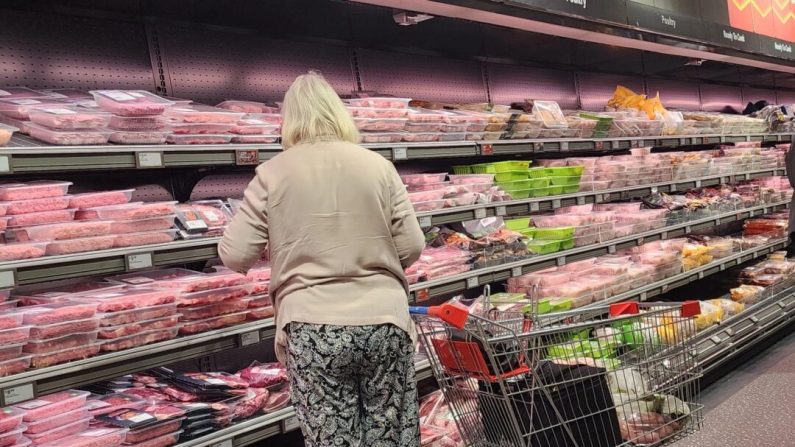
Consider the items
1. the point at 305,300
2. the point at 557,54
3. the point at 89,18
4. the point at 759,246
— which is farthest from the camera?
the point at 759,246

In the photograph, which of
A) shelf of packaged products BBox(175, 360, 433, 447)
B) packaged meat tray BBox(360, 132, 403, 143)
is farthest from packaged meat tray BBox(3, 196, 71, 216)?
packaged meat tray BBox(360, 132, 403, 143)

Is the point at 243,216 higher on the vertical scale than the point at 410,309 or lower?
higher

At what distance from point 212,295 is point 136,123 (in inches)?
28.2

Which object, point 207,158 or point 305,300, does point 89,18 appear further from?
point 305,300

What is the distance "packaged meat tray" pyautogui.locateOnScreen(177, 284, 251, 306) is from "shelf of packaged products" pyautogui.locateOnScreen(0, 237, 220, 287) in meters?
0.14

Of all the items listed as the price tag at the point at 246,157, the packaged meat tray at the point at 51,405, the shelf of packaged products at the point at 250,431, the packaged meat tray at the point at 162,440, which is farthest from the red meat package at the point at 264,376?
the price tag at the point at 246,157

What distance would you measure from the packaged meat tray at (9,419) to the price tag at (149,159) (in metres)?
0.92

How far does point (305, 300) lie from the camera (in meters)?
2.21

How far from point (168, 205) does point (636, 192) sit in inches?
148

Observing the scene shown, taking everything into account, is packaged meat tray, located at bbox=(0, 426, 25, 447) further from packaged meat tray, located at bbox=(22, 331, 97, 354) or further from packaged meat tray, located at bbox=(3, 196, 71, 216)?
packaged meat tray, located at bbox=(3, 196, 71, 216)

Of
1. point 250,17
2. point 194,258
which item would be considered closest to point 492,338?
point 194,258

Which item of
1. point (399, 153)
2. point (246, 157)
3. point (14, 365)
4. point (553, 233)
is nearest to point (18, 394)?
point (14, 365)

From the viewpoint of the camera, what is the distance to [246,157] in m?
2.95

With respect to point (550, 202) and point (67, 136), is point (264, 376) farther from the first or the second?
point (550, 202)
